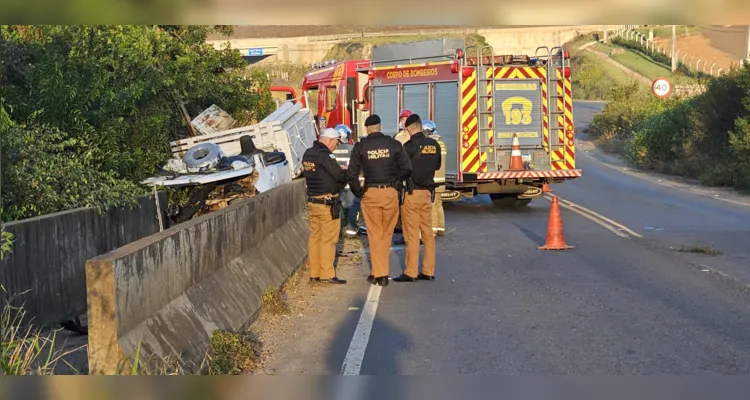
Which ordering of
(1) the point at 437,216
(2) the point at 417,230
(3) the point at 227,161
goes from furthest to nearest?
(1) the point at 437,216
(3) the point at 227,161
(2) the point at 417,230

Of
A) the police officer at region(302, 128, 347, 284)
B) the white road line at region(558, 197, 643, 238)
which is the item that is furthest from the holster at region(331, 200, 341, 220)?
the white road line at region(558, 197, 643, 238)

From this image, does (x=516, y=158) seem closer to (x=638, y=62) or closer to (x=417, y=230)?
(x=417, y=230)

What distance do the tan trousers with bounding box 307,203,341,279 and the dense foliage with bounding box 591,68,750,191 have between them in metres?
16.0

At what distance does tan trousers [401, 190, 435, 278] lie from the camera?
34.6ft

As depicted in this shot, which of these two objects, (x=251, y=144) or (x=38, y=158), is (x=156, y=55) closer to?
(x=251, y=144)

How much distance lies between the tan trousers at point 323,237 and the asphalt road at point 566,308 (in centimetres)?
55

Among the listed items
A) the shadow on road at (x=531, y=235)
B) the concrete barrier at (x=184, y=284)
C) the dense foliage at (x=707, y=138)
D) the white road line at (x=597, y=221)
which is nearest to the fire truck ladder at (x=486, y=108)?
the white road line at (x=597, y=221)

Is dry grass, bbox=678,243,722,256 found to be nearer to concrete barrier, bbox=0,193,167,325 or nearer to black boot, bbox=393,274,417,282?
black boot, bbox=393,274,417,282

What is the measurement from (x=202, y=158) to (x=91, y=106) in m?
1.77

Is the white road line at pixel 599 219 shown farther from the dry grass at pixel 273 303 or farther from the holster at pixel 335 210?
the dry grass at pixel 273 303

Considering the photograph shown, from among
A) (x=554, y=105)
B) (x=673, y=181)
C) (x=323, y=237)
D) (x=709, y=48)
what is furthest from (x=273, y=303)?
(x=709, y=48)

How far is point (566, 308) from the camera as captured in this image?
8789mm

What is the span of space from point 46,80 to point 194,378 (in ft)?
20.3

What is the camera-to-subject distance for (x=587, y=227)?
51.0 feet
